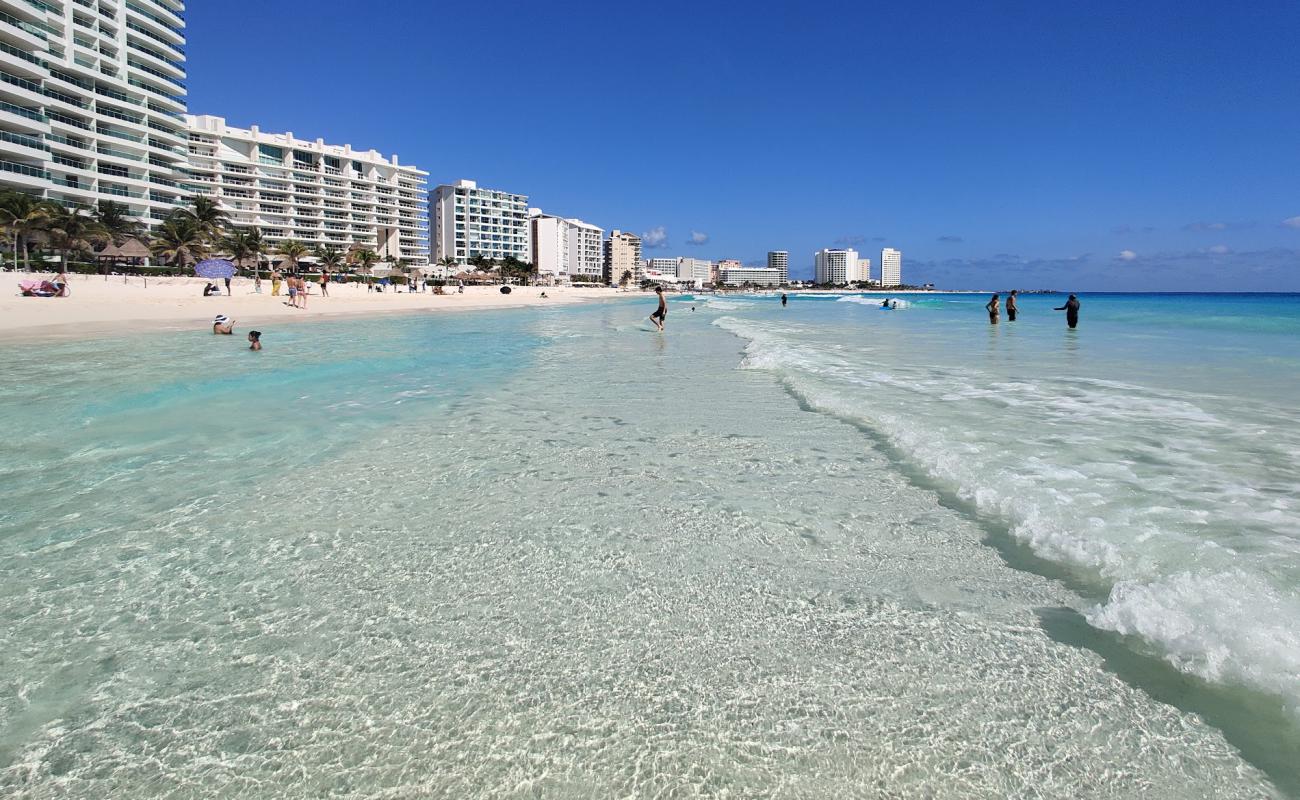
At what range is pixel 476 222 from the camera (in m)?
161

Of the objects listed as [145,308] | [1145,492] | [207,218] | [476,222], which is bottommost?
[1145,492]

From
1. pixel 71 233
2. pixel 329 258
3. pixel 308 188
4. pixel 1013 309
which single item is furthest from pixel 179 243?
pixel 1013 309

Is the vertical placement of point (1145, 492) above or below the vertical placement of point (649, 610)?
above

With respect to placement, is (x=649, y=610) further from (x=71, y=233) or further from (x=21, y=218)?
(x=71, y=233)

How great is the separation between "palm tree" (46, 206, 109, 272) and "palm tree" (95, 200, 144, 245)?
319cm

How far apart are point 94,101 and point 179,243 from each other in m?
21.5

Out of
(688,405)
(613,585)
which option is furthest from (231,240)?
(613,585)

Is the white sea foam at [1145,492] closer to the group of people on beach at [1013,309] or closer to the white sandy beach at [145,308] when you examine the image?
the group of people on beach at [1013,309]

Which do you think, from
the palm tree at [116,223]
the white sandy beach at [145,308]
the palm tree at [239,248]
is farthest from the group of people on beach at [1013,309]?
the palm tree at [239,248]

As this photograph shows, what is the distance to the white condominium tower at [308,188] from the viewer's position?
10444 centimetres

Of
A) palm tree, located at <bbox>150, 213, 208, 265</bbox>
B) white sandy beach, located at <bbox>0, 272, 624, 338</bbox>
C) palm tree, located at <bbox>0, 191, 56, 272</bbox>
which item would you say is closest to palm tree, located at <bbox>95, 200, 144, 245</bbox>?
palm tree, located at <bbox>150, 213, 208, 265</bbox>

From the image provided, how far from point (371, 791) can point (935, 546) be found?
361cm

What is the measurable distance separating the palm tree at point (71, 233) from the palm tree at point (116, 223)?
319 centimetres

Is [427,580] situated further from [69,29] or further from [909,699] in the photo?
[69,29]
